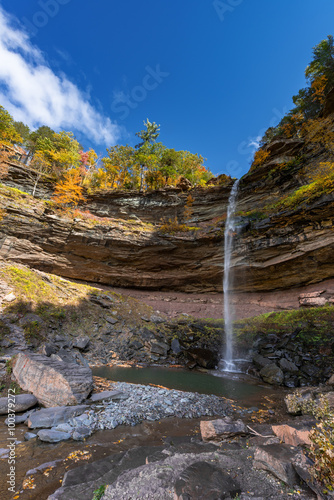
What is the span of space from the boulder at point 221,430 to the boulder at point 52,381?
401 cm

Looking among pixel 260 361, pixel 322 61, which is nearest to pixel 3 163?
pixel 260 361

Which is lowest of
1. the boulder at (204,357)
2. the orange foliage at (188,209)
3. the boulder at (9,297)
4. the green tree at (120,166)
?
the boulder at (204,357)

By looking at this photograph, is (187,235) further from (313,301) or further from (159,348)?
(313,301)

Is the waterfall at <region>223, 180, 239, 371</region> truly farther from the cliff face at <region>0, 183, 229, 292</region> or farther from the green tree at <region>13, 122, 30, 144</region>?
the green tree at <region>13, 122, 30, 144</region>

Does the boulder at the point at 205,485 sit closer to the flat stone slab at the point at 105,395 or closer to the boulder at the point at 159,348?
the flat stone slab at the point at 105,395

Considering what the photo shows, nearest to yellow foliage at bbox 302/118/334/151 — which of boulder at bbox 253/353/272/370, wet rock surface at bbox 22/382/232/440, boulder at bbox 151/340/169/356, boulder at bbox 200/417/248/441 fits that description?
boulder at bbox 253/353/272/370

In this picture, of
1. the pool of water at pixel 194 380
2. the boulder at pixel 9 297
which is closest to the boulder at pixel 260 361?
the pool of water at pixel 194 380

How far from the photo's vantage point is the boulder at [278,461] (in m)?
2.51

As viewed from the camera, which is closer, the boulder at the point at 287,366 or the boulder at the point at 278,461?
the boulder at the point at 278,461

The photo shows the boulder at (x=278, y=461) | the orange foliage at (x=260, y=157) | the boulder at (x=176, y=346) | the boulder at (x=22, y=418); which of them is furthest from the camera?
the orange foliage at (x=260, y=157)

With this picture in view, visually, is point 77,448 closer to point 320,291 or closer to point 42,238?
point 320,291

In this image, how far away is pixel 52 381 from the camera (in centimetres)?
641

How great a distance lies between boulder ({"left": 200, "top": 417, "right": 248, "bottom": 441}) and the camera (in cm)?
451

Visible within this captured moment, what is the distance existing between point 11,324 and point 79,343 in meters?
4.08
